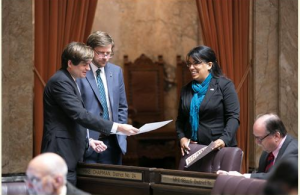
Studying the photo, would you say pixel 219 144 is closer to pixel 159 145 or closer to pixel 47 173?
pixel 47 173

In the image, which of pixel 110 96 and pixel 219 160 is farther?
pixel 110 96

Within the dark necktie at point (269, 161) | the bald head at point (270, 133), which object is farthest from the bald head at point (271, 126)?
the dark necktie at point (269, 161)

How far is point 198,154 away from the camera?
539cm

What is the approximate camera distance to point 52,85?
5262 millimetres

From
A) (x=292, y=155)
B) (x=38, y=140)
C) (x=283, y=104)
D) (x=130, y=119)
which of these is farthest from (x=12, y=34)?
(x=292, y=155)

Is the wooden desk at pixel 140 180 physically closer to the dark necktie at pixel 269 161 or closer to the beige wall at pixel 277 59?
the dark necktie at pixel 269 161

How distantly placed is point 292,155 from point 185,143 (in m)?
1.29

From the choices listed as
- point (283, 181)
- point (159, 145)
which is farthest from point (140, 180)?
point (159, 145)

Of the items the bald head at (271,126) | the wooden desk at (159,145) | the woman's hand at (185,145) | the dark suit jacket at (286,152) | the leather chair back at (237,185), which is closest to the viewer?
the leather chair back at (237,185)

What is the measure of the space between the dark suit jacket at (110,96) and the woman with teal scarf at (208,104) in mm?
502

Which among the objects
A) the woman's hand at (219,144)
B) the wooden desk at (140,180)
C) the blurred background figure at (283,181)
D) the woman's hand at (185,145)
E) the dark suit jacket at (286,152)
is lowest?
the wooden desk at (140,180)

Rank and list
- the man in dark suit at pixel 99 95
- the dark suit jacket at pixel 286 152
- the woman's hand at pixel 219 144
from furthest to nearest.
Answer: the man in dark suit at pixel 99 95, the woman's hand at pixel 219 144, the dark suit jacket at pixel 286 152

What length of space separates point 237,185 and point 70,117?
63.0 inches

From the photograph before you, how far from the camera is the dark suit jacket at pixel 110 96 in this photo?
18.7ft
